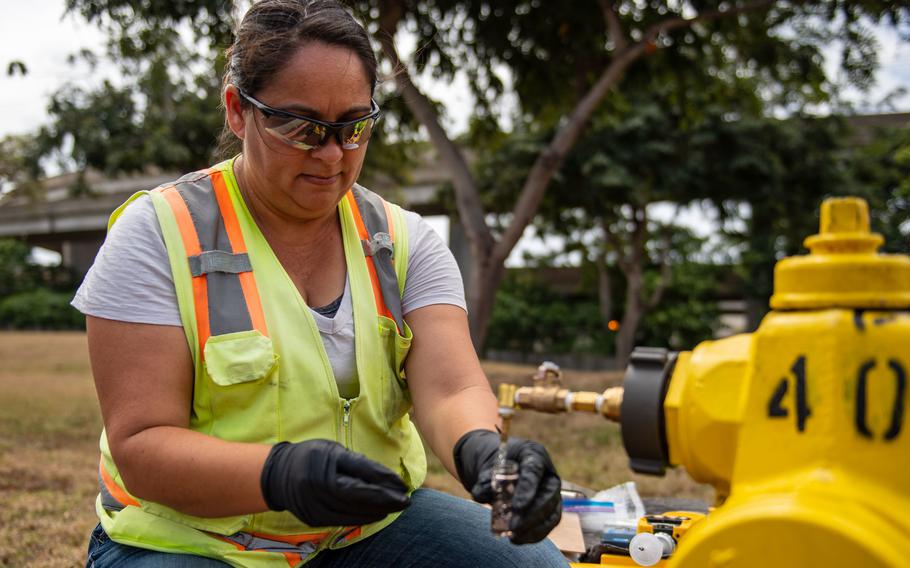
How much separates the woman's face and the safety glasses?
1 centimetres

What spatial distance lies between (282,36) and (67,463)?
15.6 ft

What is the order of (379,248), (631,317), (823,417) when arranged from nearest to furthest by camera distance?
(823,417), (379,248), (631,317)

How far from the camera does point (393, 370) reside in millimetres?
1851

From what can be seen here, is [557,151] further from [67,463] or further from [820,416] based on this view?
[820,416]

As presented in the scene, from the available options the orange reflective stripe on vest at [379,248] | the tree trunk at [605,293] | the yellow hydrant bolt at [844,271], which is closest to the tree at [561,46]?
the orange reflective stripe on vest at [379,248]

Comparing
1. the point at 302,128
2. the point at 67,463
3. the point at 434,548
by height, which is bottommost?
the point at 67,463

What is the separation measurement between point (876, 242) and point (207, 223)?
1243 mm

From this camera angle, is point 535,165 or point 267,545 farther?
point 535,165

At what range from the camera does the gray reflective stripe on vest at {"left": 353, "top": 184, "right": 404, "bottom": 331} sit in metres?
1.85

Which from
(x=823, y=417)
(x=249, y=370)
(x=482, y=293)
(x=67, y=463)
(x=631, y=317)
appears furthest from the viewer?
(x=631, y=317)

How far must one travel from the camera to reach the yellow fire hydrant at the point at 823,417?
96 centimetres

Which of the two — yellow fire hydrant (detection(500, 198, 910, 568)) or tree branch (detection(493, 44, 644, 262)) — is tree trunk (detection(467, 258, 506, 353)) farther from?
yellow fire hydrant (detection(500, 198, 910, 568))

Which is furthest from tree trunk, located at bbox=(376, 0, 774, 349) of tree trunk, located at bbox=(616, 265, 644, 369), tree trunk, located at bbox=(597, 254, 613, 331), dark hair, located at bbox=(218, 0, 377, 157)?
tree trunk, located at bbox=(597, 254, 613, 331)

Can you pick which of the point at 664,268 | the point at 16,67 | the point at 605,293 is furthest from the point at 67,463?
the point at 605,293
